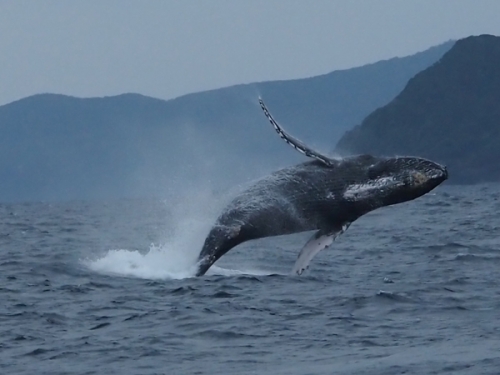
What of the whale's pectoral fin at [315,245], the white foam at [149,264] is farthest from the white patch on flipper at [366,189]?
the white foam at [149,264]

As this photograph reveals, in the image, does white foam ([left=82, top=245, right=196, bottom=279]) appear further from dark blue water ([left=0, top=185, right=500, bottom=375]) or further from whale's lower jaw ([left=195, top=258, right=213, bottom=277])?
whale's lower jaw ([left=195, top=258, right=213, bottom=277])

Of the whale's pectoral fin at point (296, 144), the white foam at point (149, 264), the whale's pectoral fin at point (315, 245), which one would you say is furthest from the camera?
the white foam at point (149, 264)

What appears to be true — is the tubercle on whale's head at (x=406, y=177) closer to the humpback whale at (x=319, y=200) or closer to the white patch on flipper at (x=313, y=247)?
the humpback whale at (x=319, y=200)

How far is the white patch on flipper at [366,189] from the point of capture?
41.9 feet

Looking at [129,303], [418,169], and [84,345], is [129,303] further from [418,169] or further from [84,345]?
[418,169]

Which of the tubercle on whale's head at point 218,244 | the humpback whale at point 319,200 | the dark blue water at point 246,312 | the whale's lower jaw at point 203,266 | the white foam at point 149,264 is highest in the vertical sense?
the humpback whale at point 319,200

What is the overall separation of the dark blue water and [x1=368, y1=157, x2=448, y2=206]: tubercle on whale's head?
164 centimetres

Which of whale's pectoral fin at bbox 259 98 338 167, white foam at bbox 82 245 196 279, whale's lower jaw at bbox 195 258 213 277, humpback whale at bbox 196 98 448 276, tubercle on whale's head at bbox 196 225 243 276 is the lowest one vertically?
white foam at bbox 82 245 196 279

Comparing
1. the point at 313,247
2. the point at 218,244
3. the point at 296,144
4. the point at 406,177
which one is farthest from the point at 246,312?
the point at 406,177

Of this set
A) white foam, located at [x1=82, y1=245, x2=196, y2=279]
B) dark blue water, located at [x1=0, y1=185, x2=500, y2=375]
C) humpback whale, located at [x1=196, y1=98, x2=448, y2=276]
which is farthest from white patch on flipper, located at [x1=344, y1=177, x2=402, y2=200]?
white foam, located at [x1=82, y1=245, x2=196, y2=279]

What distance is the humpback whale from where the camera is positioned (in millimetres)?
12742

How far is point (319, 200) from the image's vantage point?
42.1 ft

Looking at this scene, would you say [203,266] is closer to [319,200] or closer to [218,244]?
[218,244]

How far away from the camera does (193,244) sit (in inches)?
582
